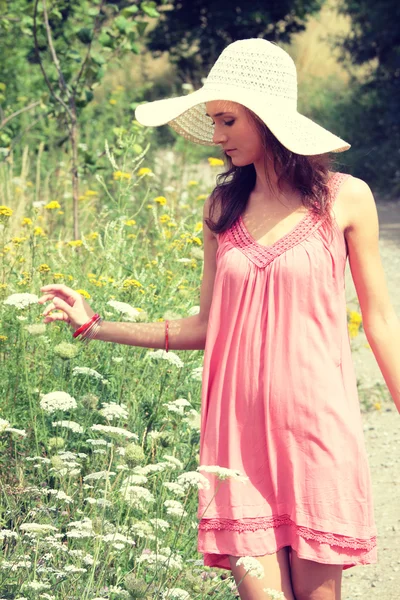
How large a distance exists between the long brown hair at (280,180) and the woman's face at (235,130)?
0.06 ft

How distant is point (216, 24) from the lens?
728 inches

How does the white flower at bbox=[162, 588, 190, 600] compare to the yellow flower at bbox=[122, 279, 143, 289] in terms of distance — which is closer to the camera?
the white flower at bbox=[162, 588, 190, 600]

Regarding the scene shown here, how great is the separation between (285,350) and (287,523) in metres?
0.38

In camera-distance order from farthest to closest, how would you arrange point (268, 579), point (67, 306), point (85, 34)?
point (85, 34) → point (67, 306) → point (268, 579)

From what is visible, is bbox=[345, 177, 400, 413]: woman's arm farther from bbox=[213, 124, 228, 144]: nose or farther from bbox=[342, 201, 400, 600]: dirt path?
bbox=[342, 201, 400, 600]: dirt path

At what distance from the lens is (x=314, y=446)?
2436mm

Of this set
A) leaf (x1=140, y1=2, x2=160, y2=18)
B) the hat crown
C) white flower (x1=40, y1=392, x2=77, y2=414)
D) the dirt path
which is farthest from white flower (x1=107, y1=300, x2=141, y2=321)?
leaf (x1=140, y1=2, x2=160, y2=18)

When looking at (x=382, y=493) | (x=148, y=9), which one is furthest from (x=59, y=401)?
(x=148, y=9)

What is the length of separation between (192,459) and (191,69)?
1627 cm

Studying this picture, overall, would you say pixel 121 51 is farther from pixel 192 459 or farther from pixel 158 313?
pixel 192 459

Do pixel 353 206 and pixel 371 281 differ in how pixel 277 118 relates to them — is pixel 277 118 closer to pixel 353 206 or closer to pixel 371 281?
pixel 353 206

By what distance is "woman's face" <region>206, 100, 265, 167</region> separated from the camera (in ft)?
8.43

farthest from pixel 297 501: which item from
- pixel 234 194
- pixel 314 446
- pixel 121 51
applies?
pixel 121 51

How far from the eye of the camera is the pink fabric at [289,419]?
2.43 meters
